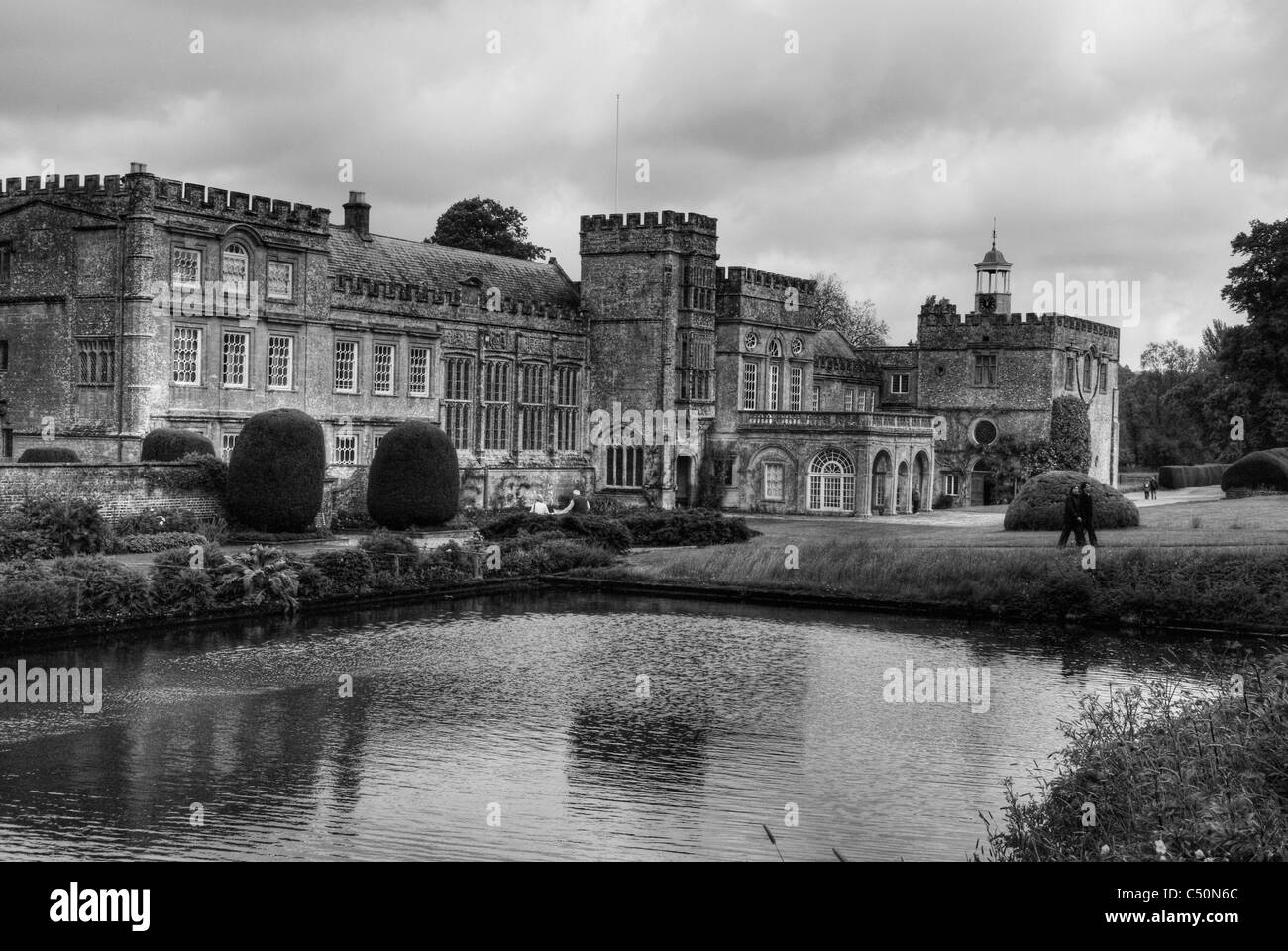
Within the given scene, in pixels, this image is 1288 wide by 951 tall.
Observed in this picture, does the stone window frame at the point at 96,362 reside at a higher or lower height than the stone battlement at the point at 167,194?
lower

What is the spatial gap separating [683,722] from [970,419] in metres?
46.0

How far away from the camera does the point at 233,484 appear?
35656mm

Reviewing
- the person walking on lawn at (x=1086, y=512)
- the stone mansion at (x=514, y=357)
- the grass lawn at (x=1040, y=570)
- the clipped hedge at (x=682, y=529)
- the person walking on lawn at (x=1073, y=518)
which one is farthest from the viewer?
the clipped hedge at (x=682, y=529)

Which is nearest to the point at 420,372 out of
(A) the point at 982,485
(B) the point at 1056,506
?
(B) the point at 1056,506

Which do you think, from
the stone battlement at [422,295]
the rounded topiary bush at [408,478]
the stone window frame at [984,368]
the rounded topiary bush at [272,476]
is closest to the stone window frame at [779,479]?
the stone battlement at [422,295]

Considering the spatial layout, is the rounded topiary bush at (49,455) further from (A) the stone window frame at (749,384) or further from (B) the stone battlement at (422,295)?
(A) the stone window frame at (749,384)

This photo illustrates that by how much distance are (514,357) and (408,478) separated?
1260cm

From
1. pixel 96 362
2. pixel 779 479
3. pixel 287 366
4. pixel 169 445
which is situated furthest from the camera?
pixel 779 479

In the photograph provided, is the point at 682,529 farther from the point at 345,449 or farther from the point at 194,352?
the point at 194,352

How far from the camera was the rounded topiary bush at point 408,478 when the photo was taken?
38781mm

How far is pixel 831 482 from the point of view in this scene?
5184 cm

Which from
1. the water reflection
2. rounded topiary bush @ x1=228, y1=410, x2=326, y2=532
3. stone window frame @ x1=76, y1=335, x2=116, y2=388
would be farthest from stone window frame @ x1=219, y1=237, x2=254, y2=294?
the water reflection

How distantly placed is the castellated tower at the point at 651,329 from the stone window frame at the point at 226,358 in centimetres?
1529
